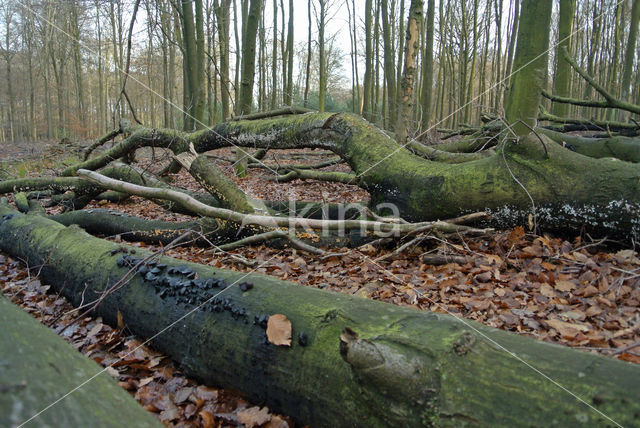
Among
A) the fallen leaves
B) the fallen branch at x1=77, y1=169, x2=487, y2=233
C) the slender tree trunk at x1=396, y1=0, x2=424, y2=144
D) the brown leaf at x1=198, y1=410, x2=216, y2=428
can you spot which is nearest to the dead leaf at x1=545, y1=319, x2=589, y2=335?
the fallen branch at x1=77, y1=169, x2=487, y2=233

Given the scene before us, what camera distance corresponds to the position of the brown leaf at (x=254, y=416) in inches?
70.2

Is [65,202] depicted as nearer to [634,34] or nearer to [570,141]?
[570,141]

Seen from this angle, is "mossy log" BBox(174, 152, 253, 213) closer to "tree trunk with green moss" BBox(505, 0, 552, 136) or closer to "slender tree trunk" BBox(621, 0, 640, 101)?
"tree trunk with green moss" BBox(505, 0, 552, 136)

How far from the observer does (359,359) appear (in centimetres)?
146

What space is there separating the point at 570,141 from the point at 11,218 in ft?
25.9

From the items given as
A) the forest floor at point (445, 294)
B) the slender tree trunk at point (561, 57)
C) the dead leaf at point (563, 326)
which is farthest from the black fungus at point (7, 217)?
the slender tree trunk at point (561, 57)

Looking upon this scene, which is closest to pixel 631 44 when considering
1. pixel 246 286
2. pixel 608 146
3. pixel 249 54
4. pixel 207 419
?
pixel 608 146

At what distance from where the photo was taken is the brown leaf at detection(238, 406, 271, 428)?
1.78m

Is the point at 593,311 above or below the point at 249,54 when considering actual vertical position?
below

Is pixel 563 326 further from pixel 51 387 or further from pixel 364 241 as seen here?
pixel 51 387

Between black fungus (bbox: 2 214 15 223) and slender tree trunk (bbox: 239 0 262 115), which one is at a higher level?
slender tree trunk (bbox: 239 0 262 115)

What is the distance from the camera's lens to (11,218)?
4855 mm

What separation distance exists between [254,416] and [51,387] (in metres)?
1.04

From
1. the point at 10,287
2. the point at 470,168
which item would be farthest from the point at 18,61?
the point at 470,168
